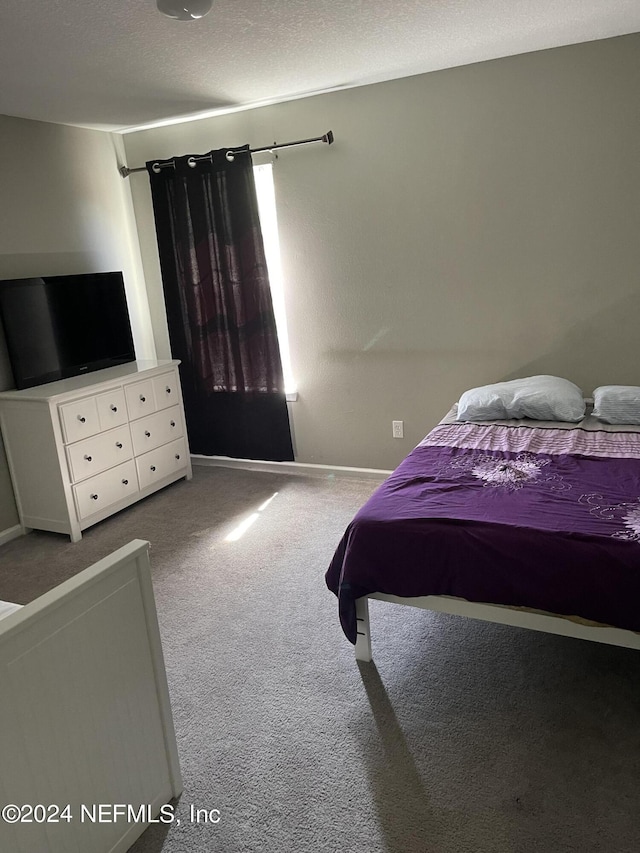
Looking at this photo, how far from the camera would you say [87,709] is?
155 cm

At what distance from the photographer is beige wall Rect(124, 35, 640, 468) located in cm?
337

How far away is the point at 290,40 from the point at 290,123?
1211 millimetres

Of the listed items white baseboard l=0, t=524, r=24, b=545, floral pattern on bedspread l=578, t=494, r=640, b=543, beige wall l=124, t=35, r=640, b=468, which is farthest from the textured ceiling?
white baseboard l=0, t=524, r=24, b=545

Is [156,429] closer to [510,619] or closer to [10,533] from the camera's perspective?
[10,533]

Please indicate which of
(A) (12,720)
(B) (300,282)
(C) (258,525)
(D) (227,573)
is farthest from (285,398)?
(A) (12,720)

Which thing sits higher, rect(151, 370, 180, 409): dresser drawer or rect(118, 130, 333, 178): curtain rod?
rect(118, 130, 333, 178): curtain rod

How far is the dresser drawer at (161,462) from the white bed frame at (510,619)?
7.25 feet

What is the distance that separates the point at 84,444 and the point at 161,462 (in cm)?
69

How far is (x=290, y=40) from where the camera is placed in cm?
283

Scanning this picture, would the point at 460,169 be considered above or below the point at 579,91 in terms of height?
below

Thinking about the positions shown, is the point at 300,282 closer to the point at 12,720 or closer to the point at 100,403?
the point at 100,403

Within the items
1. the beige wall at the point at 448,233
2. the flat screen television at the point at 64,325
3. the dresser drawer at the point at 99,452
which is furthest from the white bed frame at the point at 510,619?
the flat screen television at the point at 64,325

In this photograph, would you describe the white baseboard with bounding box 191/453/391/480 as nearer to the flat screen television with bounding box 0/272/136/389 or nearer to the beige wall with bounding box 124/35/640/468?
the beige wall with bounding box 124/35/640/468

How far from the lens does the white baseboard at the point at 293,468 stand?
4.34 m
